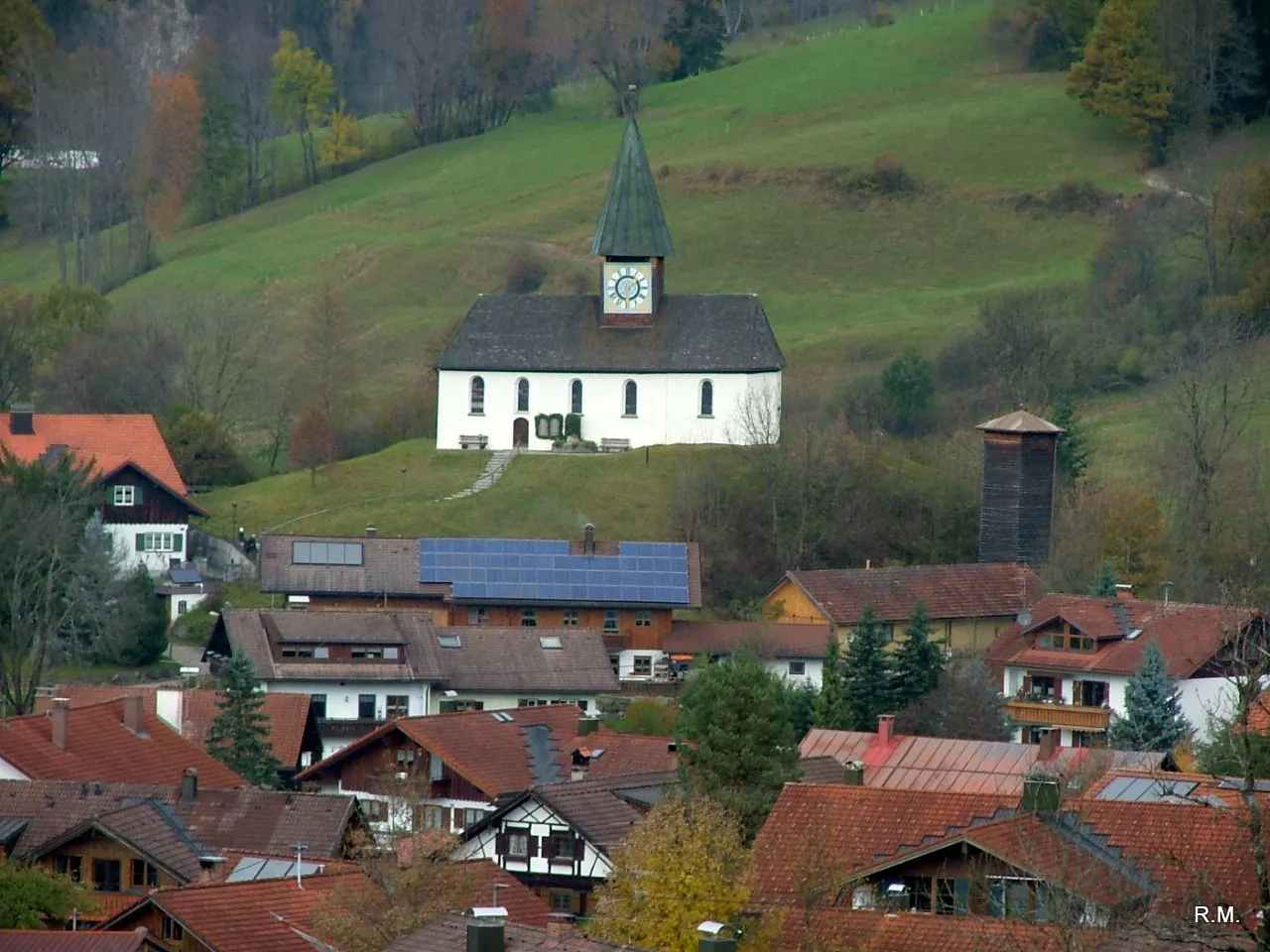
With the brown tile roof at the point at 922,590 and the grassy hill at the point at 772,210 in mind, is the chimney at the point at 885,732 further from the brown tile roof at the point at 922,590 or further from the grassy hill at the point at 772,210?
the grassy hill at the point at 772,210

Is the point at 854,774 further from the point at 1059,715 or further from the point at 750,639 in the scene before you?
the point at 750,639

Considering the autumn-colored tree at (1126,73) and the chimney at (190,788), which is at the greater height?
the autumn-colored tree at (1126,73)

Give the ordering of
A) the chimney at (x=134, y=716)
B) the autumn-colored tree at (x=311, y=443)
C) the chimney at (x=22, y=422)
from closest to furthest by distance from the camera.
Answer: the chimney at (x=134, y=716) → the chimney at (x=22, y=422) → the autumn-colored tree at (x=311, y=443)

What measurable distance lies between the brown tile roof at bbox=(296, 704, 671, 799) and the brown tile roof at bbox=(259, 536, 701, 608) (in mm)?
15251

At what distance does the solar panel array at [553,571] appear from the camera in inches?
2948

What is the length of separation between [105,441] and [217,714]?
83.9 ft

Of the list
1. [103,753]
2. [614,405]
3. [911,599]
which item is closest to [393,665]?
[911,599]

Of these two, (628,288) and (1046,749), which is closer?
(1046,749)

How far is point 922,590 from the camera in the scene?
7525cm

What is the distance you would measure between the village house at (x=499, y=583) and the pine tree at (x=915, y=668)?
32.7 ft

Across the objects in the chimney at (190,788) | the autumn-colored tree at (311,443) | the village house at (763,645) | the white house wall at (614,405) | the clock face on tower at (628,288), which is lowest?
the chimney at (190,788)

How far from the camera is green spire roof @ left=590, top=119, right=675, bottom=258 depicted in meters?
92.0

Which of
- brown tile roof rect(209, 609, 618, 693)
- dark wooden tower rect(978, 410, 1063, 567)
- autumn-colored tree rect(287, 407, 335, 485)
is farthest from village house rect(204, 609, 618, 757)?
autumn-colored tree rect(287, 407, 335, 485)

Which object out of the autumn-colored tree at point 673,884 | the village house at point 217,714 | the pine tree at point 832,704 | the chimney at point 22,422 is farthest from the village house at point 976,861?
the chimney at point 22,422
